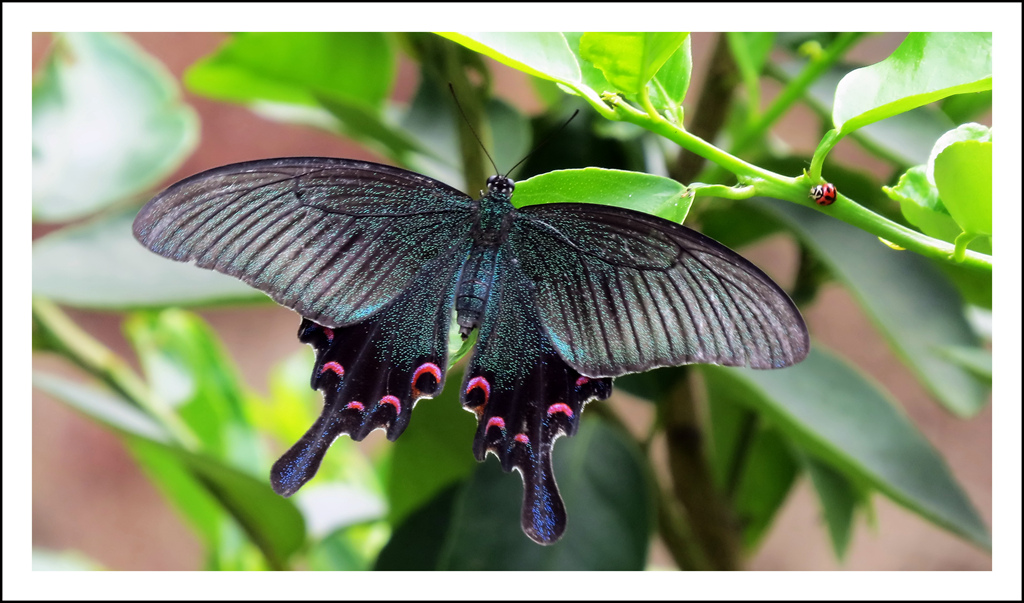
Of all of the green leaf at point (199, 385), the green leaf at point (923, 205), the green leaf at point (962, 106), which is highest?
the green leaf at point (962, 106)

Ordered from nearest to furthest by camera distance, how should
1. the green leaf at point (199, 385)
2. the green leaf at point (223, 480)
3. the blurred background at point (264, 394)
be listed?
the green leaf at point (223, 480)
the green leaf at point (199, 385)
the blurred background at point (264, 394)

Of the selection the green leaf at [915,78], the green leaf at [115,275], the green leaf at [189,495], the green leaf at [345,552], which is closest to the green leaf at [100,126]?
the green leaf at [115,275]

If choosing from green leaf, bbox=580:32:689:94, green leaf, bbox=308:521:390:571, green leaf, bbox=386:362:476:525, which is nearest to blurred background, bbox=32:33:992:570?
green leaf, bbox=308:521:390:571

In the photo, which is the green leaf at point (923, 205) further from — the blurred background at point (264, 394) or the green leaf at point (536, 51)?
the blurred background at point (264, 394)

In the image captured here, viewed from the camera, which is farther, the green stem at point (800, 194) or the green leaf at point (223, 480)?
the green leaf at point (223, 480)

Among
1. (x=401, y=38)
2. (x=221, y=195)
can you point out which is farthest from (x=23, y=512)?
(x=401, y=38)

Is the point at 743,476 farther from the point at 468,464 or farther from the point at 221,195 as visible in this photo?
the point at 221,195

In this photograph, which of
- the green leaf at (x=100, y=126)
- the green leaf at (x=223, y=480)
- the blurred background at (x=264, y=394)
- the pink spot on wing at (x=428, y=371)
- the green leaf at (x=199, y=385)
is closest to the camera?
the pink spot on wing at (x=428, y=371)
